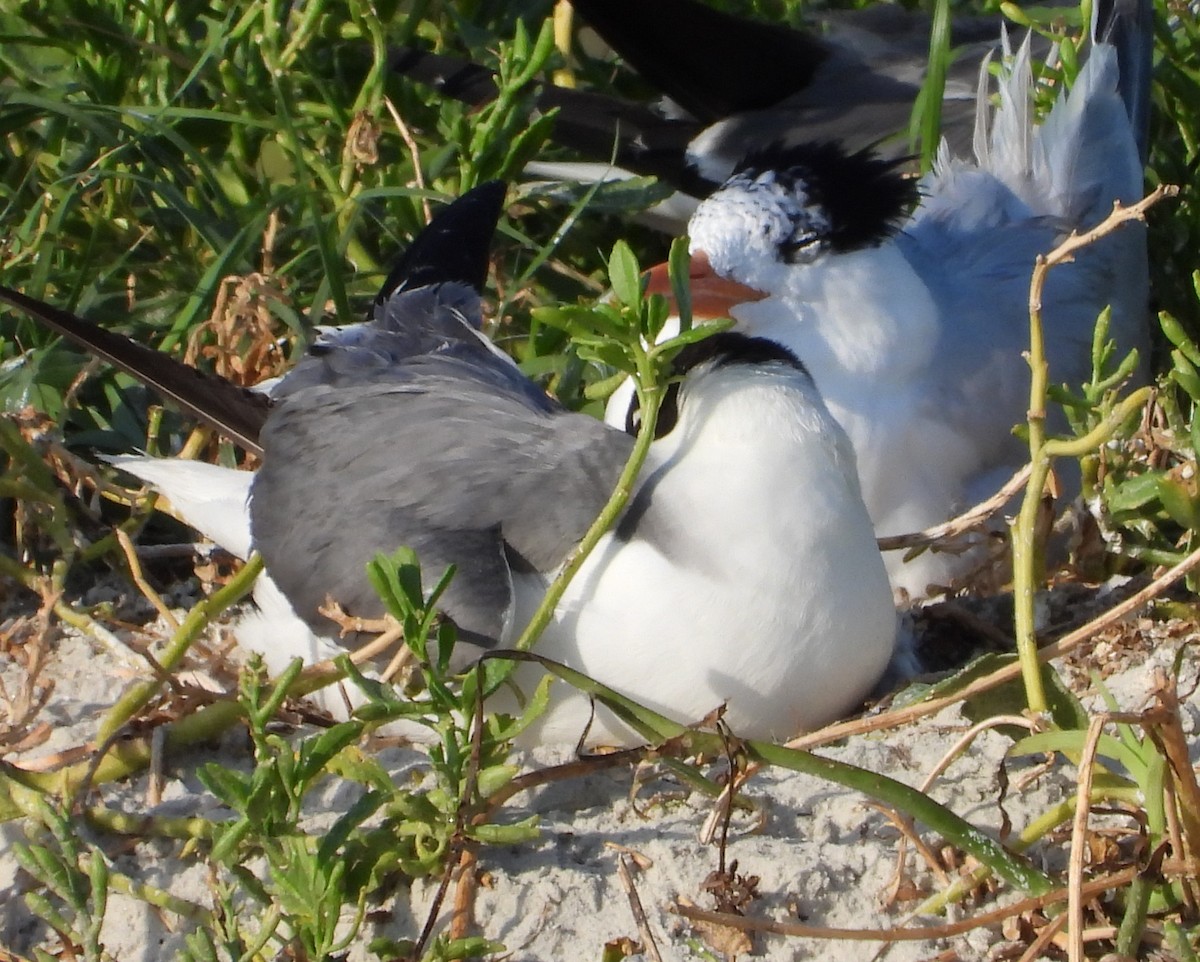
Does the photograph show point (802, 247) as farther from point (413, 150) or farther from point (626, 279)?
point (626, 279)

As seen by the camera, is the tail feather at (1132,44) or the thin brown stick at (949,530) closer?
the thin brown stick at (949,530)

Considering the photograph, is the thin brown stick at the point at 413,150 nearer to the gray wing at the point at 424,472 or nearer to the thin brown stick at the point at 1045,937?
the gray wing at the point at 424,472

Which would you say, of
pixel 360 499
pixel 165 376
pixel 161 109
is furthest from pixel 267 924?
pixel 161 109

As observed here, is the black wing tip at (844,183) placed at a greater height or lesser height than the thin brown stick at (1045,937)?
greater

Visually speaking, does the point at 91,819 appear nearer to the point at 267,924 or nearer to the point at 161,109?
the point at 267,924

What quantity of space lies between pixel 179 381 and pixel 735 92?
184 centimetres

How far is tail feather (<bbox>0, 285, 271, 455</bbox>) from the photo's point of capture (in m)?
2.74

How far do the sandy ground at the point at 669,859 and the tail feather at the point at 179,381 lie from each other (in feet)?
2.25

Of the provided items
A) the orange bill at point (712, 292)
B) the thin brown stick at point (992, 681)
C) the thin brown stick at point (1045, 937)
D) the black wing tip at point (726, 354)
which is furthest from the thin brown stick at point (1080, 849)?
the orange bill at point (712, 292)

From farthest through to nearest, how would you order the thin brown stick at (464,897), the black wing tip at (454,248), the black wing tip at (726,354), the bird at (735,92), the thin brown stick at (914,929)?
the bird at (735,92) < the black wing tip at (454,248) < the black wing tip at (726,354) < the thin brown stick at (464,897) < the thin brown stick at (914,929)

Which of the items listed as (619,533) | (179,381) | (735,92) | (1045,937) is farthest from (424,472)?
(735,92)

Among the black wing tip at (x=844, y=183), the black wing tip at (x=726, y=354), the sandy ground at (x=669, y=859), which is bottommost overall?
the sandy ground at (x=669, y=859)

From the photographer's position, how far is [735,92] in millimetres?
4141

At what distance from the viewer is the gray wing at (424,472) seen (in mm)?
2293
